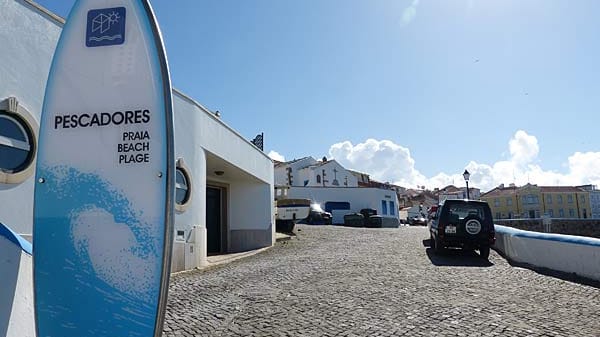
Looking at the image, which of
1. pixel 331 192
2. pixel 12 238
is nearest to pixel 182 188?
pixel 12 238

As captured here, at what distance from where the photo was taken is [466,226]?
13.2 m

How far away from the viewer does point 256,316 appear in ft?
20.4

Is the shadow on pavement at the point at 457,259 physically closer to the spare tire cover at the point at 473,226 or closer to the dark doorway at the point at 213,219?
the spare tire cover at the point at 473,226

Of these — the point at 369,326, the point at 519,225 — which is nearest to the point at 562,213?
the point at 519,225

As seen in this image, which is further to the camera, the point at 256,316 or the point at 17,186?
the point at 17,186

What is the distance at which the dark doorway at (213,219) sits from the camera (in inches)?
714

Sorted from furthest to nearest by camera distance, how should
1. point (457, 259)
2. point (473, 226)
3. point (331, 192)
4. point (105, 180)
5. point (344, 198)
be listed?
point (344, 198)
point (331, 192)
point (473, 226)
point (457, 259)
point (105, 180)

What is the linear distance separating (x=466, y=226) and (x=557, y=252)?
3.11 metres

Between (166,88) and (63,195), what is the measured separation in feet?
3.68

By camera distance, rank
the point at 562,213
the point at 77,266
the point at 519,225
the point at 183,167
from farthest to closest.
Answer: the point at 562,213 → the point at 519,225 → the point at 183,167 → the point at 77,266

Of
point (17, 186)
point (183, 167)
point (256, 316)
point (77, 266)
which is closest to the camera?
point (77, 266)

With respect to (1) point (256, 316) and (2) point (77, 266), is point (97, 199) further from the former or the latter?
(1) point (256, 316)

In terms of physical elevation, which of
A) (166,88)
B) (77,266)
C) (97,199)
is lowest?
(77,266)

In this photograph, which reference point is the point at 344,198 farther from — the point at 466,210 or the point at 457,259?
the point at 457,259
